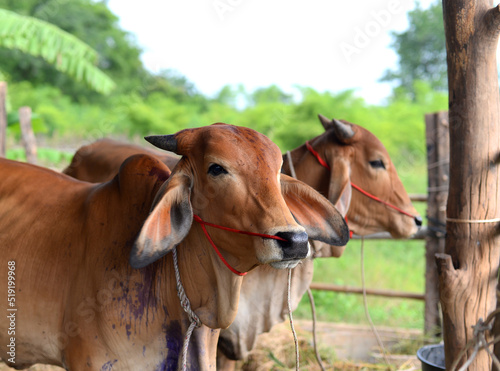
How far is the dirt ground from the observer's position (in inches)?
159

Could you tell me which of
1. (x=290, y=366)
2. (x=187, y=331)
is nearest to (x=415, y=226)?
(x=290, y=366)

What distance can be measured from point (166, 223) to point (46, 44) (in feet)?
21.1

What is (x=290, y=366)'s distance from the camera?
415 centimetres

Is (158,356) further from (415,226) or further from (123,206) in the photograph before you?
(415,226)

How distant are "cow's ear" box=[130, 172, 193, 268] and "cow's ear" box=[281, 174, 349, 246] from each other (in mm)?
443

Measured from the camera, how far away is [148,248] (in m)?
1.63

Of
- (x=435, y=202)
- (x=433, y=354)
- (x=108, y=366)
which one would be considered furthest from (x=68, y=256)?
(x=435, y=202)

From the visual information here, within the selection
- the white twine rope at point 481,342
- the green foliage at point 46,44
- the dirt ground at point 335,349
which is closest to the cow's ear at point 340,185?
the white twine rope at point 481,342

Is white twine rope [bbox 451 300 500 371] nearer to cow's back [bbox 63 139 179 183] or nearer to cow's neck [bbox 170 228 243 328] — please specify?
cow's neck [bbox 170 228 243 328]

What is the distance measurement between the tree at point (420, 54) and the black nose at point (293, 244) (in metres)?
13.1

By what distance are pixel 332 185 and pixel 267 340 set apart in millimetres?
1888

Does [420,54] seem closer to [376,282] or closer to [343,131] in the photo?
[376,282]

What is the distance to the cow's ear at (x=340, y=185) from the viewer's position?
117 inches

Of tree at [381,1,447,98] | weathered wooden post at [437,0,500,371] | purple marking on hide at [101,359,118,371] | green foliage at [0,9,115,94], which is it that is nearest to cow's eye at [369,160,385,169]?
weathered wooden post at [437,0,500,371]
